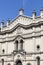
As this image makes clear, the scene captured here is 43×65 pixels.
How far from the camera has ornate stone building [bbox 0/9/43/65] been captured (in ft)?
105

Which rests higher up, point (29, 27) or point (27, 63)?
point (29, 27)

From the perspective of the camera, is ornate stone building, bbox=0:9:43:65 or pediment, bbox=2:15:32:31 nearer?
ornate stone building, bbox=0:9:43:65

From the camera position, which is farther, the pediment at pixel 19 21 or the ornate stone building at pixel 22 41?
the pediment at pixel 19 21

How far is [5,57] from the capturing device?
119 feet

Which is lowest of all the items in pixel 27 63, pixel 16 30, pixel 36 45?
pixel 27 63

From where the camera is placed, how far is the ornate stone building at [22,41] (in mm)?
32094

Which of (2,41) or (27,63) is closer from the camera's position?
(27,63)

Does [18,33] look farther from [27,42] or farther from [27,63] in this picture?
[27,63]

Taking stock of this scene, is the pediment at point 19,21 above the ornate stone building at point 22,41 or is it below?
above

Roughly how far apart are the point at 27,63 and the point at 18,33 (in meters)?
5.04

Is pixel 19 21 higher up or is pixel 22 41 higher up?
pixel 19 21

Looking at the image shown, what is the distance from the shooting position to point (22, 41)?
34.4 metres

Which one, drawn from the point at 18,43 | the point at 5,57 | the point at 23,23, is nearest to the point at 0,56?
the point at 5,57

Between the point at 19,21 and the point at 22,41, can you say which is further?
the point at 19,21
